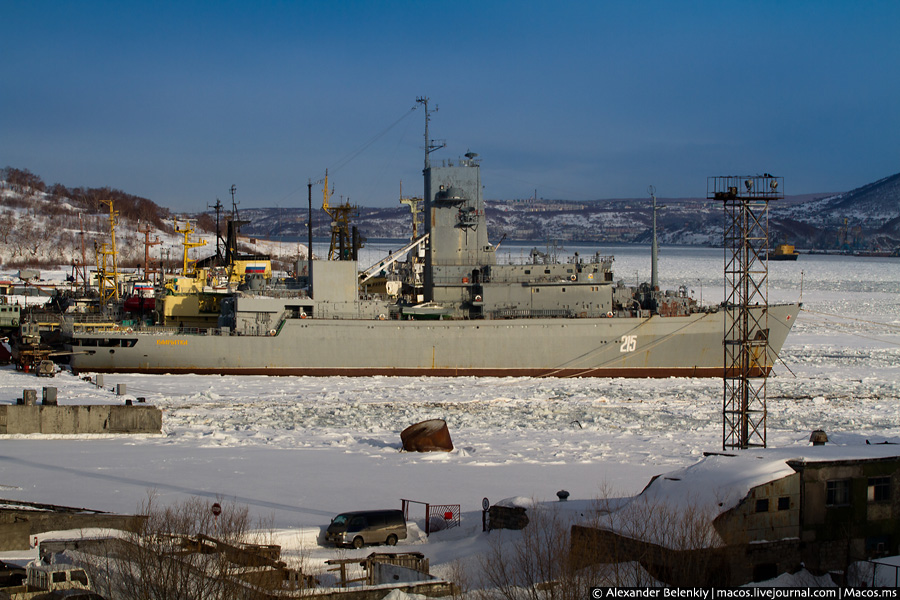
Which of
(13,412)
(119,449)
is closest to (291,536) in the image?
(119,449)

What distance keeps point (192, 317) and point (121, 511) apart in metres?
25.9

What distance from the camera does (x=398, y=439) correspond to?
65.5 ft

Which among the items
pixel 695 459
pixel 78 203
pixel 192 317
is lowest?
pixel 695 459

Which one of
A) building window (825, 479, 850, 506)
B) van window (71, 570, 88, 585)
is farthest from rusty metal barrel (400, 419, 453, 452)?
van window (71, 570, 88, 585)

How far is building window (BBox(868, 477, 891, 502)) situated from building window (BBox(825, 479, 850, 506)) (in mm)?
345

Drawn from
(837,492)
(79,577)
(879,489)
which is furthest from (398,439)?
(79,577)

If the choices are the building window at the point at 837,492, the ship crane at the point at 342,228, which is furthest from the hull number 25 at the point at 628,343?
the building window at the point at 837,492

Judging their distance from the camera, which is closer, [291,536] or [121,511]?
[291,536]

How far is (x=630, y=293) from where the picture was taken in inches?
1457

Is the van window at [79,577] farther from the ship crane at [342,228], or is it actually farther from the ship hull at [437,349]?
the ship crane at [342,228]

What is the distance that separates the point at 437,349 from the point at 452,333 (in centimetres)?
86

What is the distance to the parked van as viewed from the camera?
1148 centimetres

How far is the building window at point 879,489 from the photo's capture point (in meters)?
10.6

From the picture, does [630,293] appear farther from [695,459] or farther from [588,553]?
[588,553]
